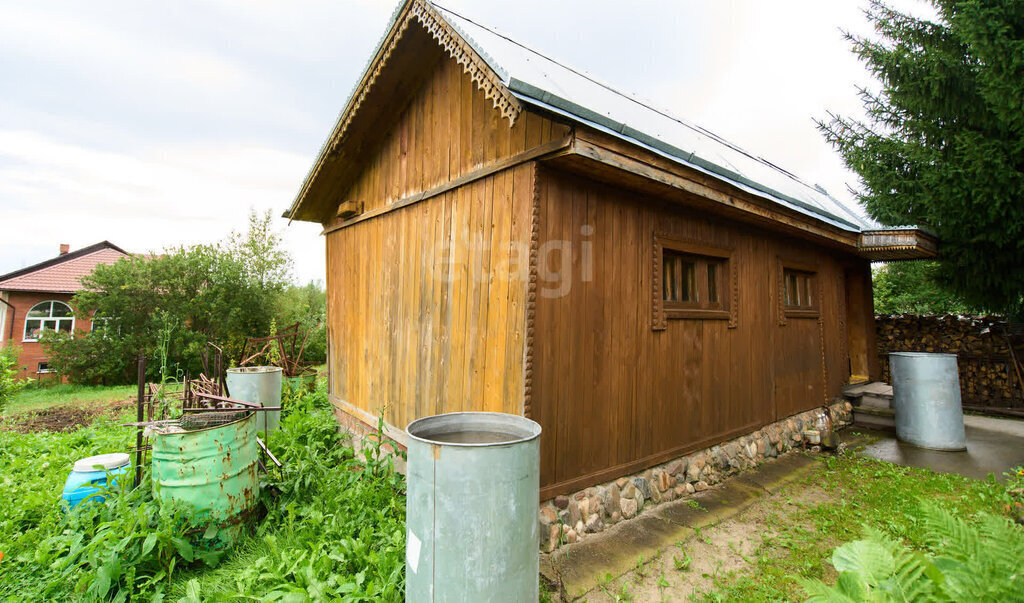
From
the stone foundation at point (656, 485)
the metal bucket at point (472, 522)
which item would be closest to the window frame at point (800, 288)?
the stone foundation at point (656, 485)

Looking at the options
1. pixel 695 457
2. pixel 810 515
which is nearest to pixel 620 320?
pixel 695 457

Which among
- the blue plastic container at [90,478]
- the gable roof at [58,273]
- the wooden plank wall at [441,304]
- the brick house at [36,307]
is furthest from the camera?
the gable roof at [58,273]

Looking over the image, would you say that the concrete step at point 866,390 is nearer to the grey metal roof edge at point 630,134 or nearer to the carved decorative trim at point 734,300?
the carved decorative trim at point 734,300

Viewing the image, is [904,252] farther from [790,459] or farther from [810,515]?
[810,515]

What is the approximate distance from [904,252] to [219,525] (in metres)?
9.78

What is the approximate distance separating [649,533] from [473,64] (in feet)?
12.3

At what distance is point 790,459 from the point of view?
5.41 metres

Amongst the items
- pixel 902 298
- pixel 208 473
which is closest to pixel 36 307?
pixel 208 473

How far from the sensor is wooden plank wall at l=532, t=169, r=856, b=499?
333 cm

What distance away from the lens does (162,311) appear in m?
15.4

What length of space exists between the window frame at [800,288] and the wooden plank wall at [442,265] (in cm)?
428

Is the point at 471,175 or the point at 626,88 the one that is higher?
the point at 626,88

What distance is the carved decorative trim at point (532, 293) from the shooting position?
3.12m

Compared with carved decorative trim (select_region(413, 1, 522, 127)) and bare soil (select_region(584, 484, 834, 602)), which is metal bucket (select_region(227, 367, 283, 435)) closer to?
bare soil (select_region(584, 484, 834, 602))
